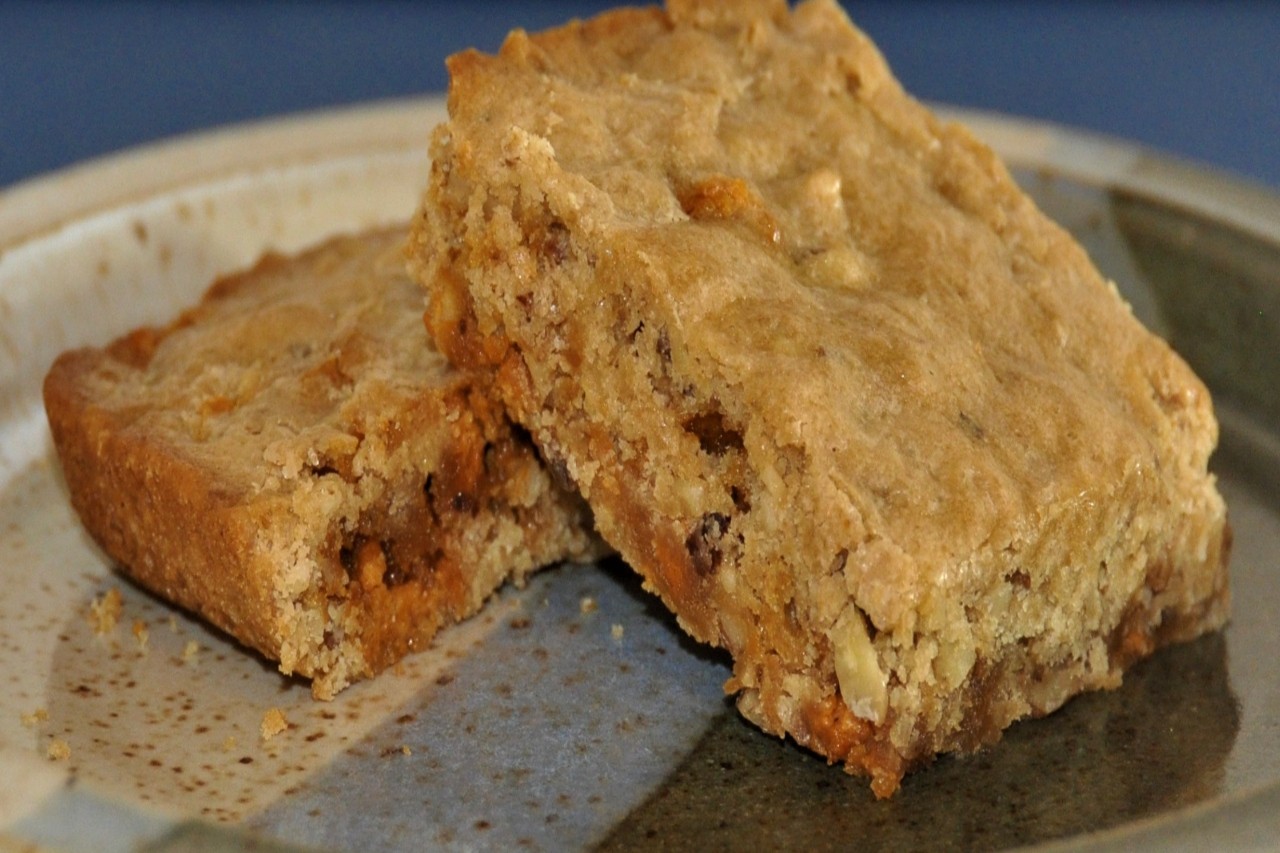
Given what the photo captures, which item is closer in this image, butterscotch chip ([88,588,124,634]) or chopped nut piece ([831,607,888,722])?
chopped nut piece ([831,607,888,722])

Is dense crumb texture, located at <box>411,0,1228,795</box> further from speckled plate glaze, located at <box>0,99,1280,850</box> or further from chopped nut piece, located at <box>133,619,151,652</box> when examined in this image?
chopped nut piece, located at <box>133,619,151,652</box>

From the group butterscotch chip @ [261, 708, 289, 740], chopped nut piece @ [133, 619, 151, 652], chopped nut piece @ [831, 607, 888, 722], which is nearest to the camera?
chopped nut piece @ [831, 607, 888, 722]

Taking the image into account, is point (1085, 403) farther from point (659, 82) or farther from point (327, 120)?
point (327, 120)

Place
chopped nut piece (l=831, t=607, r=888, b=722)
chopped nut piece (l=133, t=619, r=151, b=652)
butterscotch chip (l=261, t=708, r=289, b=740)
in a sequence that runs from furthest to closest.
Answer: chopped nut piece (l=133, t=619, r=151, b=652), butterscotch chip (l=261, t=708, r=289, b=740), chopped nut piece (l=831, t=607, r=888, b=722)

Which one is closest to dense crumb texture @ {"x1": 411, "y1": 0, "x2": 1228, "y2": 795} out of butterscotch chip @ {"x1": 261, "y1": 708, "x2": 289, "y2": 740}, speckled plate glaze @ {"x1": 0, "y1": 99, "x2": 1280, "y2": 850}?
speckled plate glaze @ {"x1": 0, "y1": 99, "x2": 1280, "y2": 850}

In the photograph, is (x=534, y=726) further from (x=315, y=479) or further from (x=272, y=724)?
(x=315, y=479)

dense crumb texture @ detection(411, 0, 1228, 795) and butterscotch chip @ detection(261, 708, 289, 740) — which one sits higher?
dense crumb texture @ detection(411, 0, 1228, 795)
